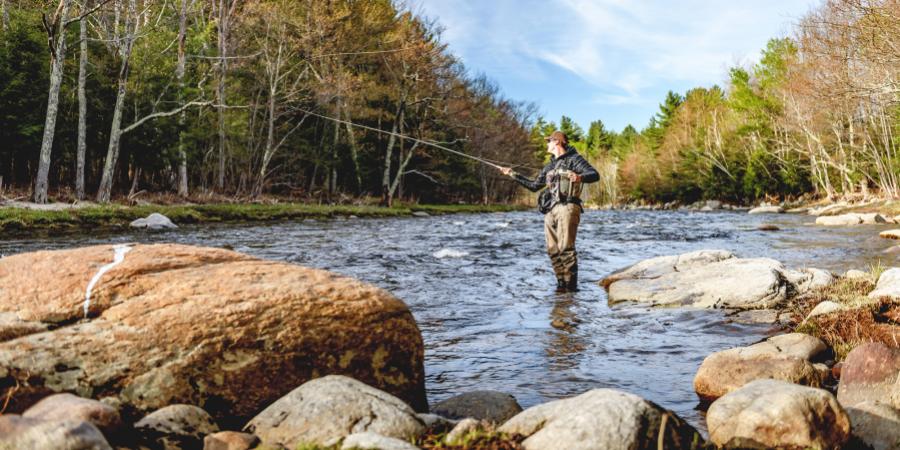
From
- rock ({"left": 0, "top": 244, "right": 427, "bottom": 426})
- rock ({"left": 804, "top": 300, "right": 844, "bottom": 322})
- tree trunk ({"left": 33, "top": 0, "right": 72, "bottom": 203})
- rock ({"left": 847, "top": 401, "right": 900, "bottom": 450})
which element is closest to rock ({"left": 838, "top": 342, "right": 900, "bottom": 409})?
rock ({"left": 847, "top": 401, "right": 900, "bottom": 450})

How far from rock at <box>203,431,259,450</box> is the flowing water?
5.84ft

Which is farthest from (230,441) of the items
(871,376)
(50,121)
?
(50,121)

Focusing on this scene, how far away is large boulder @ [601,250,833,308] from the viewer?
24.3 feet

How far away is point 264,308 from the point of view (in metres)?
3.96

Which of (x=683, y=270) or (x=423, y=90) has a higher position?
(x=423, y=90)

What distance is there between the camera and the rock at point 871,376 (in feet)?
12.8

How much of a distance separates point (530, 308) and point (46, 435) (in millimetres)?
6098

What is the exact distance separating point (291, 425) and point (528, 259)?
10.9m

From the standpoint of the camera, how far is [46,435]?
2455 millimetres

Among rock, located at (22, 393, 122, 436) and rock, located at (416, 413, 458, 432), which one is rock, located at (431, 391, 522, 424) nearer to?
rock, located at (416, 413, 458, 432)

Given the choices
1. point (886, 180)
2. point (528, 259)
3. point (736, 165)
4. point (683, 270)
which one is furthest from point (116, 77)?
point (736, 165)

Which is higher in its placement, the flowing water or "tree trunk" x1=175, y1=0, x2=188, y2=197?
"tree trunk" x1=175, y1=0, x2=188, y2=197

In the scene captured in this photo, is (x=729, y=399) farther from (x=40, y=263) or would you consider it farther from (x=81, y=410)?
(x=40, y=263)

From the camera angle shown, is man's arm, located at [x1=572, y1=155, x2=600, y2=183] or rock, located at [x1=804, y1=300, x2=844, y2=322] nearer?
rock, located at [x1=804, y1=300, x2=844, y2=322]
